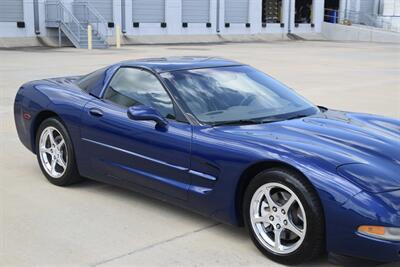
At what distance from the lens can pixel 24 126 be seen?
18.6 ft

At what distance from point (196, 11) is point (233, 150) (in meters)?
38.6

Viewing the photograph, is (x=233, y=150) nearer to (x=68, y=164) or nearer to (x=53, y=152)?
(x=68, y=164)

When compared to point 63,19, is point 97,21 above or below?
below

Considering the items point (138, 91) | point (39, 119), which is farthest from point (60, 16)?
point (138, 91)

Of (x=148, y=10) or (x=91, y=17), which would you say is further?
(x=148, y=10)

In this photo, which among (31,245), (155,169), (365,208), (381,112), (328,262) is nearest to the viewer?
(365,208)

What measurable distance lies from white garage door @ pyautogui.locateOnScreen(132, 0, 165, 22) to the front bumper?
35613mm

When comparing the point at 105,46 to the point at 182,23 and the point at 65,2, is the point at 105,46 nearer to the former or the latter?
the point at 65,2

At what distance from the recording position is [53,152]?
5328 millimetres

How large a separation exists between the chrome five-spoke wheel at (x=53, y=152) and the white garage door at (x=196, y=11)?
36.2 meters

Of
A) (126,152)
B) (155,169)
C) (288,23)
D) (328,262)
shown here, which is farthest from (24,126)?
(288,23)

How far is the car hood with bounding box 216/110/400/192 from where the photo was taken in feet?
11.2

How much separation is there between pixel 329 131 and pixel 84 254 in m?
1.94

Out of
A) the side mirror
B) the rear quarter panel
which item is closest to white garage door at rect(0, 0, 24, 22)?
the rear quarter panel
